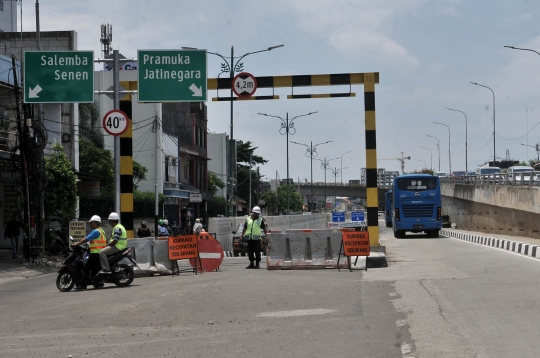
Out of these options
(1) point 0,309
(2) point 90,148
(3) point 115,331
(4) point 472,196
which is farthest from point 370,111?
(4) point 472,196

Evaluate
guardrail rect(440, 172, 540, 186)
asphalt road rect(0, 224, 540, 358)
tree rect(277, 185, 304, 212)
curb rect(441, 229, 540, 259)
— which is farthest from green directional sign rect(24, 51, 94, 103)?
tree rect(277, 185, 304, 212)

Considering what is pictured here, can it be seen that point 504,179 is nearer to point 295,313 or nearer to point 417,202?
point 417,202

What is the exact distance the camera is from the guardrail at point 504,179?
4034 cm

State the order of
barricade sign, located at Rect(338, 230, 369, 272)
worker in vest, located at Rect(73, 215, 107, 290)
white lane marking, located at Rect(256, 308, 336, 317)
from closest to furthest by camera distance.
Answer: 1. white lane marking, located at Rect(256, 308, 336, 317)
2. worker in vest, located at Rect(73, 215, 107, 290)
3. barricade sign, located at Rect(338, 230, 369, 272)

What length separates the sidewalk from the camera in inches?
867

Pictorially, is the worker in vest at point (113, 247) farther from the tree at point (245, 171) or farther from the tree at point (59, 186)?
the tree at point (245, 171)

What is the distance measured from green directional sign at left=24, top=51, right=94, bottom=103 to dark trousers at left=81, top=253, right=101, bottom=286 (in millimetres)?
7052

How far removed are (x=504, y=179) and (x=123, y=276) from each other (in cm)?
3550

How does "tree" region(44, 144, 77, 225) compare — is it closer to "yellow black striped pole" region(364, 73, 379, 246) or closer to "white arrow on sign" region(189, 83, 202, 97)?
"white arrow on sign" region(189, 83, 202, 97)

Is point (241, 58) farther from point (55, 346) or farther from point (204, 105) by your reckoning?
point (204, 105)

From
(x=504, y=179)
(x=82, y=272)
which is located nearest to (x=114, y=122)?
(x=82, y=272)

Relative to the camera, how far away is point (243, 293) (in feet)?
46.2

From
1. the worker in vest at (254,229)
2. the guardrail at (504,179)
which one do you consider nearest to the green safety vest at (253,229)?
the worker in vest at (254,229)

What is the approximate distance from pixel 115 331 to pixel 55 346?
1116 millimetres
